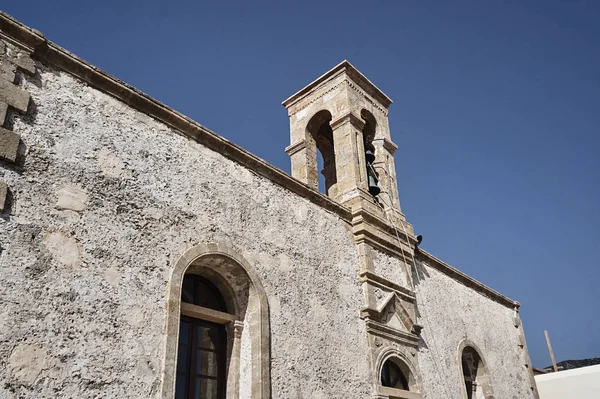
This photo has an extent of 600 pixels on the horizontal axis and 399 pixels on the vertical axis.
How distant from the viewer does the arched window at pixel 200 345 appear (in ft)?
15.9

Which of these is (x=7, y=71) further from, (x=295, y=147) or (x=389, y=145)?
(x=389, y=145)

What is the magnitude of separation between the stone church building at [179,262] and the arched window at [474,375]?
Result: 83cm

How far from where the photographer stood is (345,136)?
811 cm

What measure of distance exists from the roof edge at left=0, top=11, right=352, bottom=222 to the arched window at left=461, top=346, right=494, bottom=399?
14.3 ft

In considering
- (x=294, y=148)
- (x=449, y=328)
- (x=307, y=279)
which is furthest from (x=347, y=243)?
(x=449, y=328)

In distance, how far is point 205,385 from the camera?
4.98 meters

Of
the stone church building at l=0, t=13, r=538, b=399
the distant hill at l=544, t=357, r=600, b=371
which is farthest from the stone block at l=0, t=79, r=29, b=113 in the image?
the distant hill at l=544, t=357, r=600, b=371

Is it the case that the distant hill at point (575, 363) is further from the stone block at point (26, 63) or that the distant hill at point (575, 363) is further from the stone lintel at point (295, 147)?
the stone block at point (26, 63)

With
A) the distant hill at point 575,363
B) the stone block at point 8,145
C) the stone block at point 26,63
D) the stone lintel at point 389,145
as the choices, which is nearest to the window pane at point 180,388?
the stone block at point 8,145

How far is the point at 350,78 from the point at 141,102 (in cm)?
440

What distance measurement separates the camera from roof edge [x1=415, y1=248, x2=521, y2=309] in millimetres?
8844

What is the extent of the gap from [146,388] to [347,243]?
3580 mm

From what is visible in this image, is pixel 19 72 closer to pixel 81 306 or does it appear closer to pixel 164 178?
pixel 164 178

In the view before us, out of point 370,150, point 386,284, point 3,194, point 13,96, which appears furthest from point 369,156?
point 3,194
